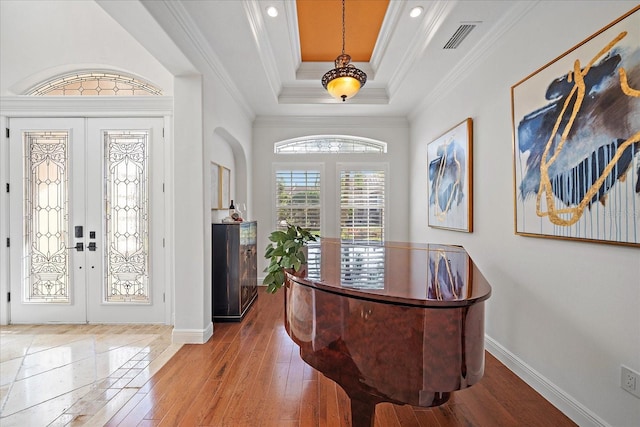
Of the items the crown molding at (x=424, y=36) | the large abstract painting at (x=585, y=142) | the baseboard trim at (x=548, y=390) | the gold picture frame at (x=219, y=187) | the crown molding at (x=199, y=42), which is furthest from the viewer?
the gold picture frame at (x=219, y=187)

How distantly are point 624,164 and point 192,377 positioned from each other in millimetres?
3296

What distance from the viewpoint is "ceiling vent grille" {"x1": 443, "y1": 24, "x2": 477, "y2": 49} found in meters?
2.68

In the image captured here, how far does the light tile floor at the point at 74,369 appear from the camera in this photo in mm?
2041

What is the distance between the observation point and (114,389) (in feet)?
7.54

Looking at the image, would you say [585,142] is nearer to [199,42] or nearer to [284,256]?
[284,256]

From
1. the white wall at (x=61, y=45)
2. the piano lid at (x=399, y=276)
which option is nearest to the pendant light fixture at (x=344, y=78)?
the piano lid at (x=399, y=276)

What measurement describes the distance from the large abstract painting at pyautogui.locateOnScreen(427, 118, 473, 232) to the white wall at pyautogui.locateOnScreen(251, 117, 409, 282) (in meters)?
1.07

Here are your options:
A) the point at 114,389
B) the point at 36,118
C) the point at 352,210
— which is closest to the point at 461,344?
the point at 114,389

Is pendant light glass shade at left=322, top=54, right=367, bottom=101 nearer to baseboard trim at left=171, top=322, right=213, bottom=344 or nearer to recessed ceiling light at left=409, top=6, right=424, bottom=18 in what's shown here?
recessed ceiling light at left=409, top=6, right=424, bottom=18

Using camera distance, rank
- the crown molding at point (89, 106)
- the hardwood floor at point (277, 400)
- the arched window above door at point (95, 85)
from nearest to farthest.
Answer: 1. the hardwood floor at point (277, 400)
2. the crown molding at point (89, 106)
3. the arched window above door at point (95, 85)

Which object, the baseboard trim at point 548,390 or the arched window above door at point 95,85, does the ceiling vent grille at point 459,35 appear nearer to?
the baseboard trim at point 548,390

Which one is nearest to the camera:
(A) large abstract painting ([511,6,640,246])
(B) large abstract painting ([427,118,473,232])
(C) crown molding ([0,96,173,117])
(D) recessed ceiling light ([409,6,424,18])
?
(A) large abstract painting ([511,6,640,246])

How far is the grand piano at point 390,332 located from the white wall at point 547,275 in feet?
2.59

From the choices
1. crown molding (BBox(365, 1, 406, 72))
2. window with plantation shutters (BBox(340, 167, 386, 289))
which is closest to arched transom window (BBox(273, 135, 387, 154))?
window with plantation shutters (BBox(340, 167, 386, 289))
